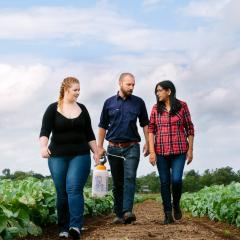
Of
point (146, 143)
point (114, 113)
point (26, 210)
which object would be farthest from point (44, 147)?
point (146, 143)

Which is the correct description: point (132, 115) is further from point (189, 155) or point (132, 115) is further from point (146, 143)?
point (189, 155)

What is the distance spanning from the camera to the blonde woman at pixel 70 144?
811 centimetres

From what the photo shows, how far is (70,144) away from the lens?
8.11m

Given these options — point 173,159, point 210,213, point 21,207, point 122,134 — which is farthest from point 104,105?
point 210,213

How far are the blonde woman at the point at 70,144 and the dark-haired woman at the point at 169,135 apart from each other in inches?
48.9

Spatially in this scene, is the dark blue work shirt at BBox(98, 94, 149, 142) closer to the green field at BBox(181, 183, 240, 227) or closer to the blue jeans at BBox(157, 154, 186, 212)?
the blue jeans at BBox(157, 154, 186, 212)

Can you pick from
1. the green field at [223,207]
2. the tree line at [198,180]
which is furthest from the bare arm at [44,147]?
the tree line at [198,180]

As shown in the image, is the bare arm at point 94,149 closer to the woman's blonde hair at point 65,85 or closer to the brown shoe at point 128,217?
the woman's blonde hair at point 65,85

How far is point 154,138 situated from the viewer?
935 cm

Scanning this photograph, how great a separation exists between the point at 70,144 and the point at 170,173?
1947mm

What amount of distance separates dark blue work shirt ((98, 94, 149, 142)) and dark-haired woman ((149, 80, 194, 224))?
7.4 inches

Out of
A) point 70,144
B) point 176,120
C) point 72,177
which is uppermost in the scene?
point 176,120

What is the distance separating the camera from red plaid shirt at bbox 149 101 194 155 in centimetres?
915

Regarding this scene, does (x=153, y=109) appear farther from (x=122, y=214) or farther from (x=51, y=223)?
(x=51, y=223)
